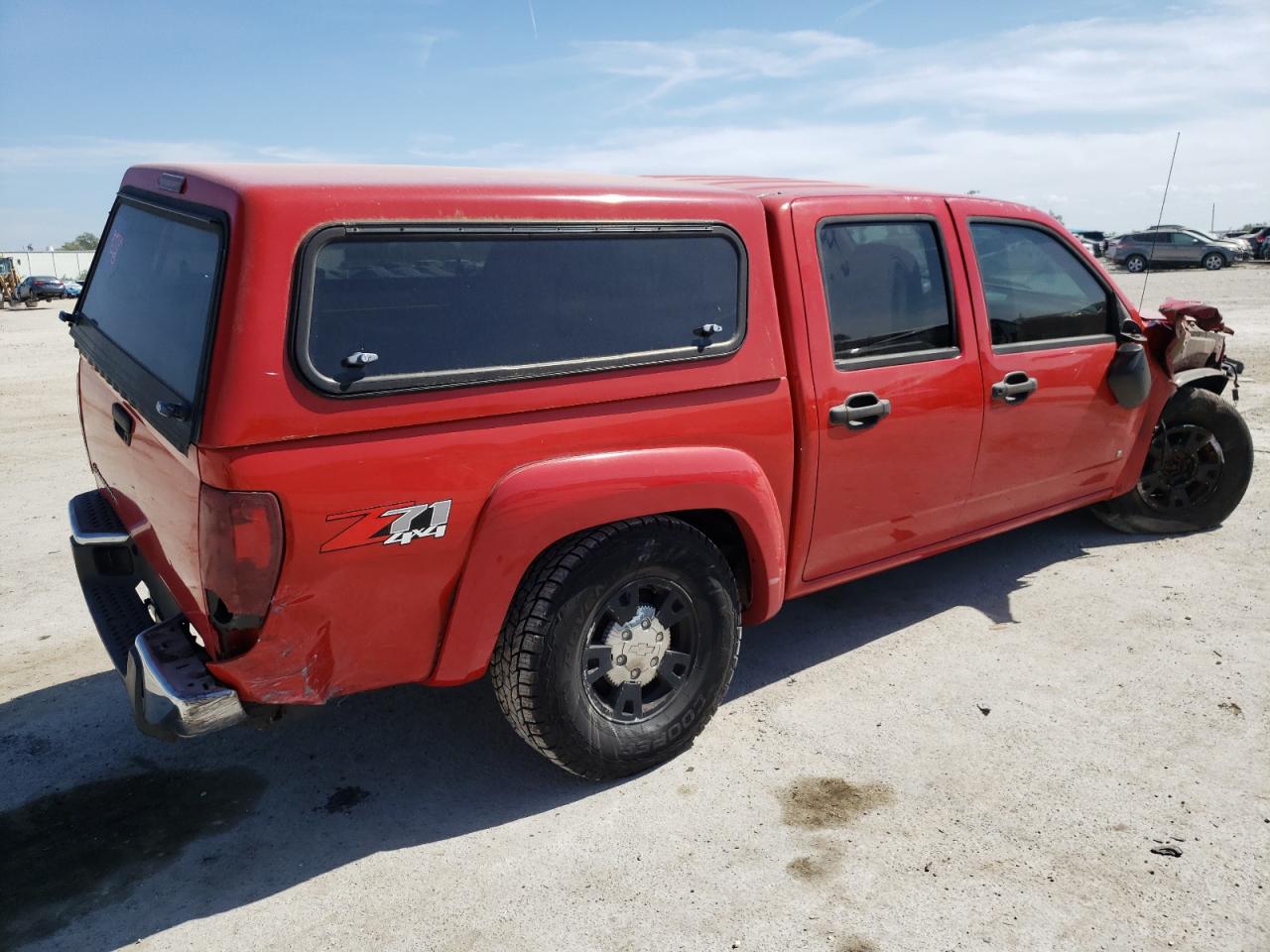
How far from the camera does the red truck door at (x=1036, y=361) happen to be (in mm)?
4035

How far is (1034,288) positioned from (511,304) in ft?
8.51

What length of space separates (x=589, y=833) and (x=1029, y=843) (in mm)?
1306

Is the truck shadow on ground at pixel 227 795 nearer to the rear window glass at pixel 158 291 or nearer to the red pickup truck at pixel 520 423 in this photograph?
the red pickup truck at pixel 520 423

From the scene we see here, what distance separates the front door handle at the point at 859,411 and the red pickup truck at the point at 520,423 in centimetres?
2

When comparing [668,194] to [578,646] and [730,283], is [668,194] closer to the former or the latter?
[730,283]

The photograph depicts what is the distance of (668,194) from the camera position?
312 cm

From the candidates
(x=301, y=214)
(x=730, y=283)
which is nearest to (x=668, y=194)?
(x=730, y=283)

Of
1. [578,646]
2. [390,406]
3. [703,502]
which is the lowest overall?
[578,646]

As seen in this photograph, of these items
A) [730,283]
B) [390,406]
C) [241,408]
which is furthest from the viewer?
[730,283]

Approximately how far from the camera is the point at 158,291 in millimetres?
3010

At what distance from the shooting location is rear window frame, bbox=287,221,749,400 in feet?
7.98

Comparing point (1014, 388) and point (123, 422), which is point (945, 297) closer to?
point (1014, 388)

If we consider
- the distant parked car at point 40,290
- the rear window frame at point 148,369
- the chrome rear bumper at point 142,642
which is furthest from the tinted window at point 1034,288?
the distant parked car at point 40,290

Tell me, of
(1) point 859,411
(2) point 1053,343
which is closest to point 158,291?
(1) point 859,411
